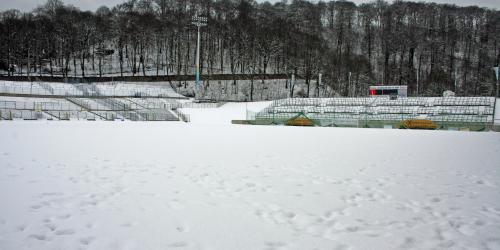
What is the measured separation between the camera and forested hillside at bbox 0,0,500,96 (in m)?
68.2

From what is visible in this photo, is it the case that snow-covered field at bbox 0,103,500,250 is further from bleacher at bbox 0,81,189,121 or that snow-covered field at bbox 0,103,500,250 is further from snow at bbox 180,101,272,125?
bleacher at bbox 0,81,189,121

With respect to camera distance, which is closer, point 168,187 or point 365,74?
point 168,187

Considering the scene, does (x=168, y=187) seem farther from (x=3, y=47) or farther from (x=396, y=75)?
(x=396, y=75)

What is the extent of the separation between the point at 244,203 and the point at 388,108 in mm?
41289

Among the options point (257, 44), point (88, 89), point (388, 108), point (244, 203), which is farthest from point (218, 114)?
point (257, 44)

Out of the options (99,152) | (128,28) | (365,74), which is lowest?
(99,152)

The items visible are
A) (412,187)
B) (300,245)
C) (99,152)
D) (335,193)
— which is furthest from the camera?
(99,152)

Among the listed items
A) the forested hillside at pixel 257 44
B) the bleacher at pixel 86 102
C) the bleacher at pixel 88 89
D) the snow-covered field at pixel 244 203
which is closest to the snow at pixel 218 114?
the bleacher at pixel 86 102

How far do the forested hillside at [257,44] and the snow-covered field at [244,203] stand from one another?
60.9 m

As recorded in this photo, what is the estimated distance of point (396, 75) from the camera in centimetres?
7900

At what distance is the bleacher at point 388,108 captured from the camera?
35.0 m

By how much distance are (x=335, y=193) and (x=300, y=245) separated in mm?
2338

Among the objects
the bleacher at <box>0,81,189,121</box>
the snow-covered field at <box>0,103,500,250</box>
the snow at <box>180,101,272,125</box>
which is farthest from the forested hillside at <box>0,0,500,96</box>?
the snow-covered field at <box>0,103,500,250</box>

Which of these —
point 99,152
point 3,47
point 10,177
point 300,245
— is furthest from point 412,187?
point 3,47
